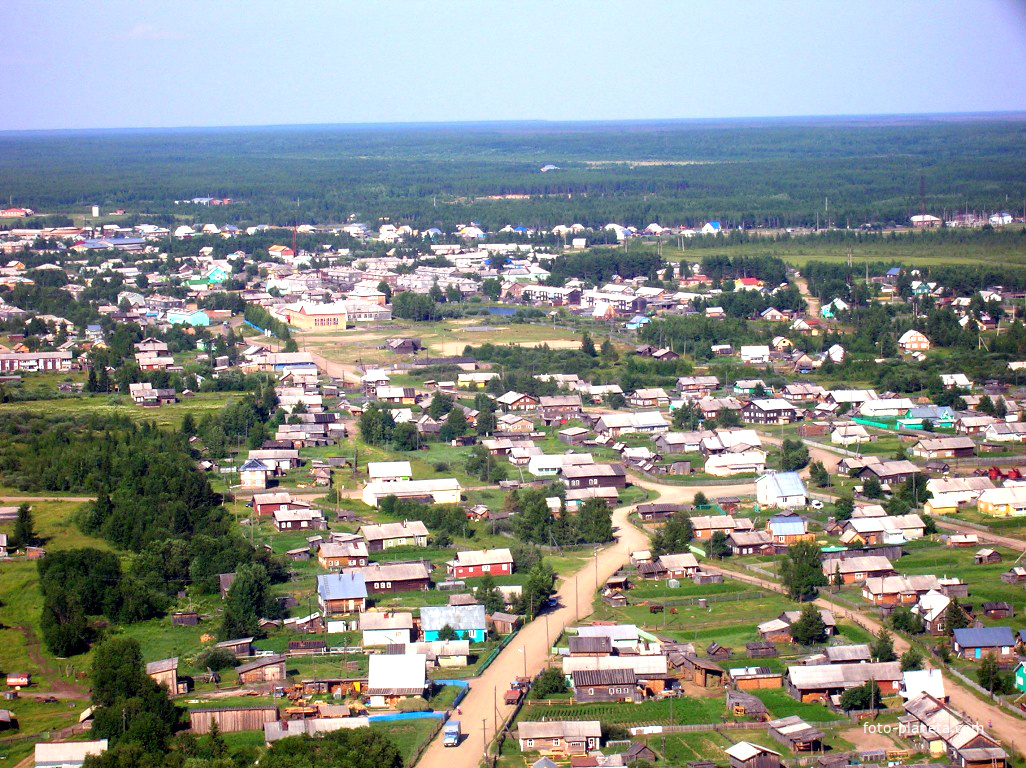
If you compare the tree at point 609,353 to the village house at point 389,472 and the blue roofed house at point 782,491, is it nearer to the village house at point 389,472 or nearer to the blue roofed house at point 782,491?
the village house at point 389,472

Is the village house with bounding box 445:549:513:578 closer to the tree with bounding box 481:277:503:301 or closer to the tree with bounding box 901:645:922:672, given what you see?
the tree with bounding box 901:645:922:672

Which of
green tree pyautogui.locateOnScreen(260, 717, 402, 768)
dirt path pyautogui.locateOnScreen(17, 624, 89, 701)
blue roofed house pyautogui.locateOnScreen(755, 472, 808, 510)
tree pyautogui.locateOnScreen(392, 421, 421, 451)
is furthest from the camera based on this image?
tree pyautogui.locateOnScreen(392, 421, 421, 451)

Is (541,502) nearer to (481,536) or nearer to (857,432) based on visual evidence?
(481,536)

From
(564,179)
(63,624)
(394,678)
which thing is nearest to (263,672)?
(394,678)

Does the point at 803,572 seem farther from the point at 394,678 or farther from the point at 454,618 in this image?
the point at 394,678

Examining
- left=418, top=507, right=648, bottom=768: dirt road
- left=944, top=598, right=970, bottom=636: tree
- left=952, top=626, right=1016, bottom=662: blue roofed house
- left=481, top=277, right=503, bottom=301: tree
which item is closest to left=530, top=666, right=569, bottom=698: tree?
left=418, top=507, right=648, bottom=768: dirt road

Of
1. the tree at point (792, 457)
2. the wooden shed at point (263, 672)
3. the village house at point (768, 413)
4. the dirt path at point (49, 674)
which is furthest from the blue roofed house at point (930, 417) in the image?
the dirt path at point (49, 674)
